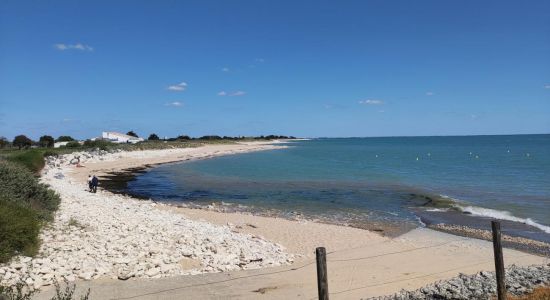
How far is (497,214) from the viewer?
2289 cm

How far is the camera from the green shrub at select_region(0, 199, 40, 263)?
10.8 m

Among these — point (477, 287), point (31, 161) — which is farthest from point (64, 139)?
point (477, 287)

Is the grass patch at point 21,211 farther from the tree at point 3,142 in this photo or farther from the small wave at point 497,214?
the tree at point 3,142

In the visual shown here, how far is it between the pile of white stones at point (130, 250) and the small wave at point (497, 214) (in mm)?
12999

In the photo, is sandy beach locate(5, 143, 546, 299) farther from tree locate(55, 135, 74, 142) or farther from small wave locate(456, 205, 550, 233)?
tree locate(55, 135, 74, 142)

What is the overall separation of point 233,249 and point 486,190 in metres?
26.5

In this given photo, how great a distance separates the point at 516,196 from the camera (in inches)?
1158

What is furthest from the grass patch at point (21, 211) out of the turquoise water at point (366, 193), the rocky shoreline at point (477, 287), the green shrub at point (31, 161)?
the green shrub at point (31, 161)

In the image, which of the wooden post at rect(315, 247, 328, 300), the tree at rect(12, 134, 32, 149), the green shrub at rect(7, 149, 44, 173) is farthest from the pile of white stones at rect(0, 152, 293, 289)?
the tree at rect(12, 134, 32, 149)

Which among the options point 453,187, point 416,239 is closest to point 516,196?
point 453,187

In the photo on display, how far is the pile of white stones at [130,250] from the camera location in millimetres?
10719

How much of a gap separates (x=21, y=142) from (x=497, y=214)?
229 ft

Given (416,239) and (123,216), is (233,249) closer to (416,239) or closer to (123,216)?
(123,216)

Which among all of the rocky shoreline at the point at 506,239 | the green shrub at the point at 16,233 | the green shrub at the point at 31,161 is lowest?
the rocky shoreline at the point at 506,239
